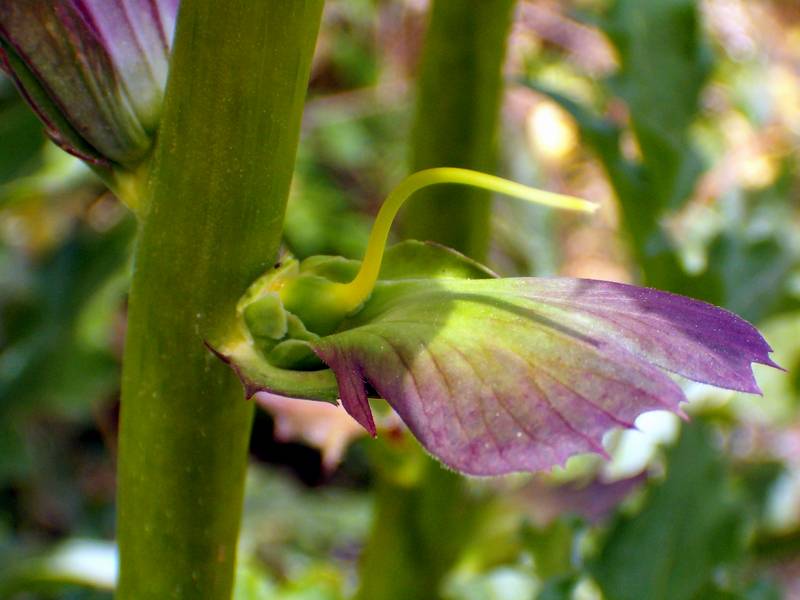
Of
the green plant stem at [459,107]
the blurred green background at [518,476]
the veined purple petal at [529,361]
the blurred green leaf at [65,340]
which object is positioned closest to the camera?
the veined purple petal at [529,361]

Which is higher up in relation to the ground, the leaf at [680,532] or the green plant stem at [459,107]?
the green plant stem at [459,107]

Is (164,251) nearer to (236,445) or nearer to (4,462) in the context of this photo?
(236,445)

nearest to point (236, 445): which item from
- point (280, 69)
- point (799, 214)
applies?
point (280, 69)

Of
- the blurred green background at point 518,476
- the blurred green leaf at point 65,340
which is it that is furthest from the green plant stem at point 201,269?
the blurred green leaf at point 65,340

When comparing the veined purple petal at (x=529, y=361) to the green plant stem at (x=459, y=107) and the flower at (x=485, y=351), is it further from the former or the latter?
the green plant stem at (x=459, y=107)

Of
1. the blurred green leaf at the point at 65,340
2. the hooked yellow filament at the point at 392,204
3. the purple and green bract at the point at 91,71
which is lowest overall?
the blurred green leaf at the point at 65,340

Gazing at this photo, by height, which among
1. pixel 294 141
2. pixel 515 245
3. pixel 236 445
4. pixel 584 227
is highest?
pixel 294 141

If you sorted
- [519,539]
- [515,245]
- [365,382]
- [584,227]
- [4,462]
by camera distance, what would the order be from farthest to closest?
1. [584,227]
2. [515,245]
3. [4,462]
4. [519,539]
5. [365,382]
